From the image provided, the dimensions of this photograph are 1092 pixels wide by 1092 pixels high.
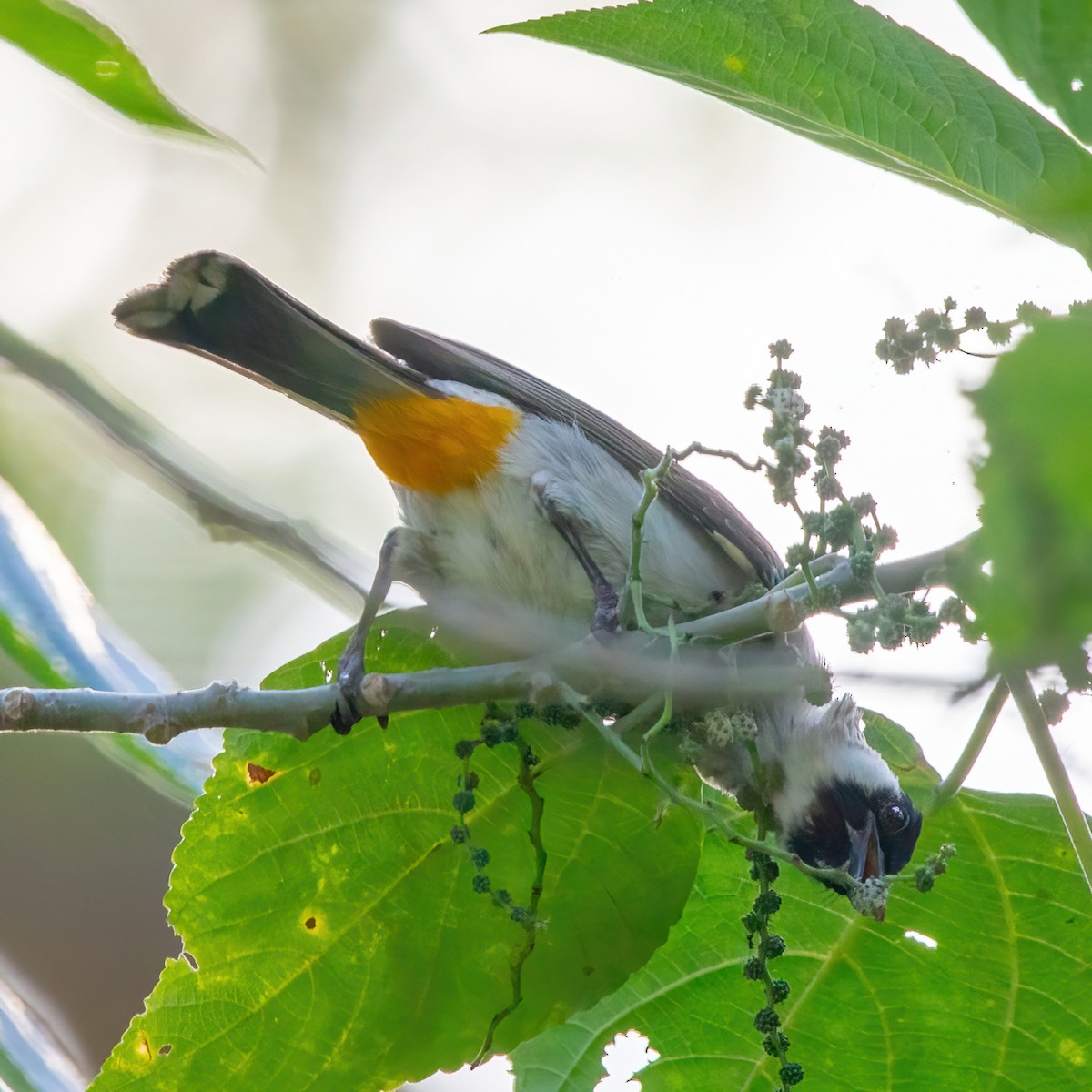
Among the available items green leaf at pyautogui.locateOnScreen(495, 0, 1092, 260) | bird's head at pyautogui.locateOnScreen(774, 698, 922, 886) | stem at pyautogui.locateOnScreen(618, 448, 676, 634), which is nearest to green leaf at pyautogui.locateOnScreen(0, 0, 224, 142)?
green leaf at pyautogui.locateOnScreen(495, 0, 1092, 260)

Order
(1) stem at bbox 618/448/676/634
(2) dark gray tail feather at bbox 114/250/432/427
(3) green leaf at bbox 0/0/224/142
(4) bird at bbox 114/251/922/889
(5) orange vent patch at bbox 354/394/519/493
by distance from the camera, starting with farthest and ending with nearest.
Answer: (5) orange vent patch at bbox 354/394/519/493 < (4) bird at bbox 114/251/922/889 < (2) dark gray tail feather at bbox 114/250/432/427 < (1) stem at bbox 618/448/676/634 < (3) green leaf at bbox 0/0/224/142

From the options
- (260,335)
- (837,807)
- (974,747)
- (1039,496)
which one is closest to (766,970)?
(974,747)

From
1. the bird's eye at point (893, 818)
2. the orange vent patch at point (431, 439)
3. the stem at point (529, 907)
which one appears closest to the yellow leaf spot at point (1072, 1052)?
the stem at point (529, 907)

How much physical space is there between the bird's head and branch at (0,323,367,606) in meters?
1.55

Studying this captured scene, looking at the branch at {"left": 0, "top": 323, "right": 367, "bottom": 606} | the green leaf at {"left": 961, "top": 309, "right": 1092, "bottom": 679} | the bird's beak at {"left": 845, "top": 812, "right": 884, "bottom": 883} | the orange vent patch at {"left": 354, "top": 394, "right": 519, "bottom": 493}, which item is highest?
the orange vent patch at {"left": 354, "top": 394, "right": 519, "bottom": 493}

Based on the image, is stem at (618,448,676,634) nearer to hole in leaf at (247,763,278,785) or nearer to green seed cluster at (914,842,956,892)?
green seed cluster at (914,842,956,892)

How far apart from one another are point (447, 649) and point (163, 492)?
67 centimetres

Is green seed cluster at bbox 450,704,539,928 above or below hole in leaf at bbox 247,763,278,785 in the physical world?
above

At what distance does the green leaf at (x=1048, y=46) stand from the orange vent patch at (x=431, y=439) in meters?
1.96

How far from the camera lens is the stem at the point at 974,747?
1.34 m

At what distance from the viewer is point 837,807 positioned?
3205 mm

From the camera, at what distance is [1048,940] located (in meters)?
2.09

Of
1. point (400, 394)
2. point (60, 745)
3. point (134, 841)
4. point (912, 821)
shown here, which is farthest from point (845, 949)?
point (60, 745)

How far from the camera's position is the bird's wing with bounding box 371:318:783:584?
303cm
